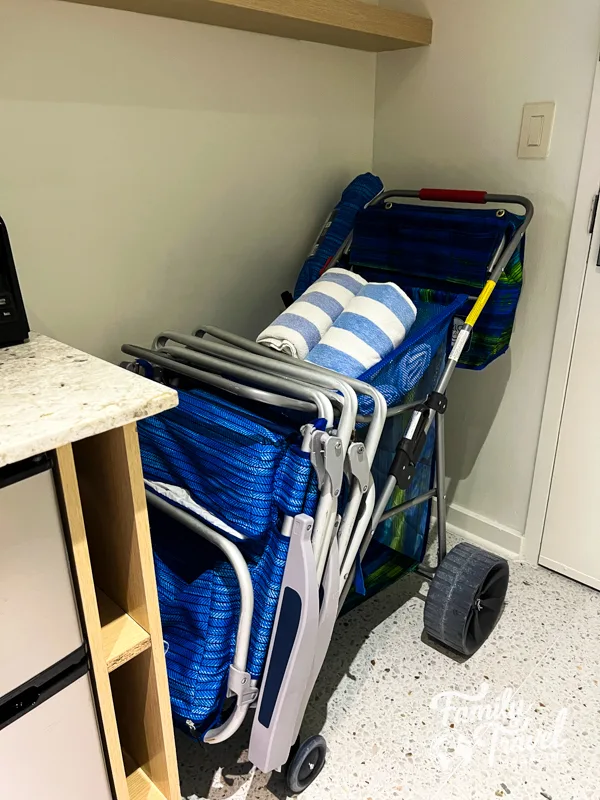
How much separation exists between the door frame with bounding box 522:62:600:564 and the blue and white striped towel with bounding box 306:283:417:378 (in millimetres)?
528

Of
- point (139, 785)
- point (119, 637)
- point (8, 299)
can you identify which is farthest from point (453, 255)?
point (139, 785)

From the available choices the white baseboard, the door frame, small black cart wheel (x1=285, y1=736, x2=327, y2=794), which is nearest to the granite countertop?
small black cart wheel (x1=285, y1=736, x2=327, y2=794)

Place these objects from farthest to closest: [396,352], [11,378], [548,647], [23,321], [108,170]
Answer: [548,647], [108,170], [396,352], [23,321], [11,378]

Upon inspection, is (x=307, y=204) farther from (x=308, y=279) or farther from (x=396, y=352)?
(x=396, y=352)

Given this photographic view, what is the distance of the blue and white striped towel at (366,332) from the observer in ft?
3.82

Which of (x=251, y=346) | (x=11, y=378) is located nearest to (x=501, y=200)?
(x=251, y=346)

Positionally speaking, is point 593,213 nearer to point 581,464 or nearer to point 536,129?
point 536,129

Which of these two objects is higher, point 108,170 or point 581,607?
point 108,170

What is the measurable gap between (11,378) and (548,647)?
1.38 m

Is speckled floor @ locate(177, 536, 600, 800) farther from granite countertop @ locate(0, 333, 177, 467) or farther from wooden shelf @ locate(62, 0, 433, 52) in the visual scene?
wooden shelf @ locate(62, 0, 433, 52)

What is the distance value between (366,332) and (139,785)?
864mm

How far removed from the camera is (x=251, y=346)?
1.21 metres

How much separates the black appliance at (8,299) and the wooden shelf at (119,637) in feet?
1.43

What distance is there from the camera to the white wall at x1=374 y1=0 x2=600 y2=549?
4.75 feet
